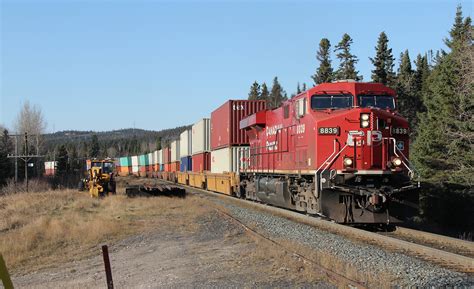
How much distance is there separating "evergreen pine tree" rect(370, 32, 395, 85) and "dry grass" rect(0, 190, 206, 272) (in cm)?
4377

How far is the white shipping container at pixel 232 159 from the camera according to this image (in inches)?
1031

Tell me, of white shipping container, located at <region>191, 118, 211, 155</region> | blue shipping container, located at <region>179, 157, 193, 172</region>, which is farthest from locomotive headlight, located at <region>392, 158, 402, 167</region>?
blue shipping container, located at <region>179, 157, 193, 172</region>

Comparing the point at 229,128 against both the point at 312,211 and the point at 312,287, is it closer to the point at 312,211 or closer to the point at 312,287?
the point at 312,211

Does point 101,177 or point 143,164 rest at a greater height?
point 143,164

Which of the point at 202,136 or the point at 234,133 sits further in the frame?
the point at 202,136

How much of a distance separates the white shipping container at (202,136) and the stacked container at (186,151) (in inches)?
137

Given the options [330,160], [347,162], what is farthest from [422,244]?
→ [330,160]

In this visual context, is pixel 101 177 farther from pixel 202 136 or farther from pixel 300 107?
pixel 300 107

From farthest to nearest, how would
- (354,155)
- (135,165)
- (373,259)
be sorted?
A: 1. (135,165)
2. (354,155)
3. (373,259)

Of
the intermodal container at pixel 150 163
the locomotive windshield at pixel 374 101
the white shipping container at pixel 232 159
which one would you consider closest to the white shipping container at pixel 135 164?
the intermodal container at pixel 150 163

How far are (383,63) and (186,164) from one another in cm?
3221

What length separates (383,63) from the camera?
64.0m

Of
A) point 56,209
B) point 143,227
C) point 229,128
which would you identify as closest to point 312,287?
point 143,227

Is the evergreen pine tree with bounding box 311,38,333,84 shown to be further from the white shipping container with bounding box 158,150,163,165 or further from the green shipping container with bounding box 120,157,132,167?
the green shipping container with bounding box 120,157,132,167
